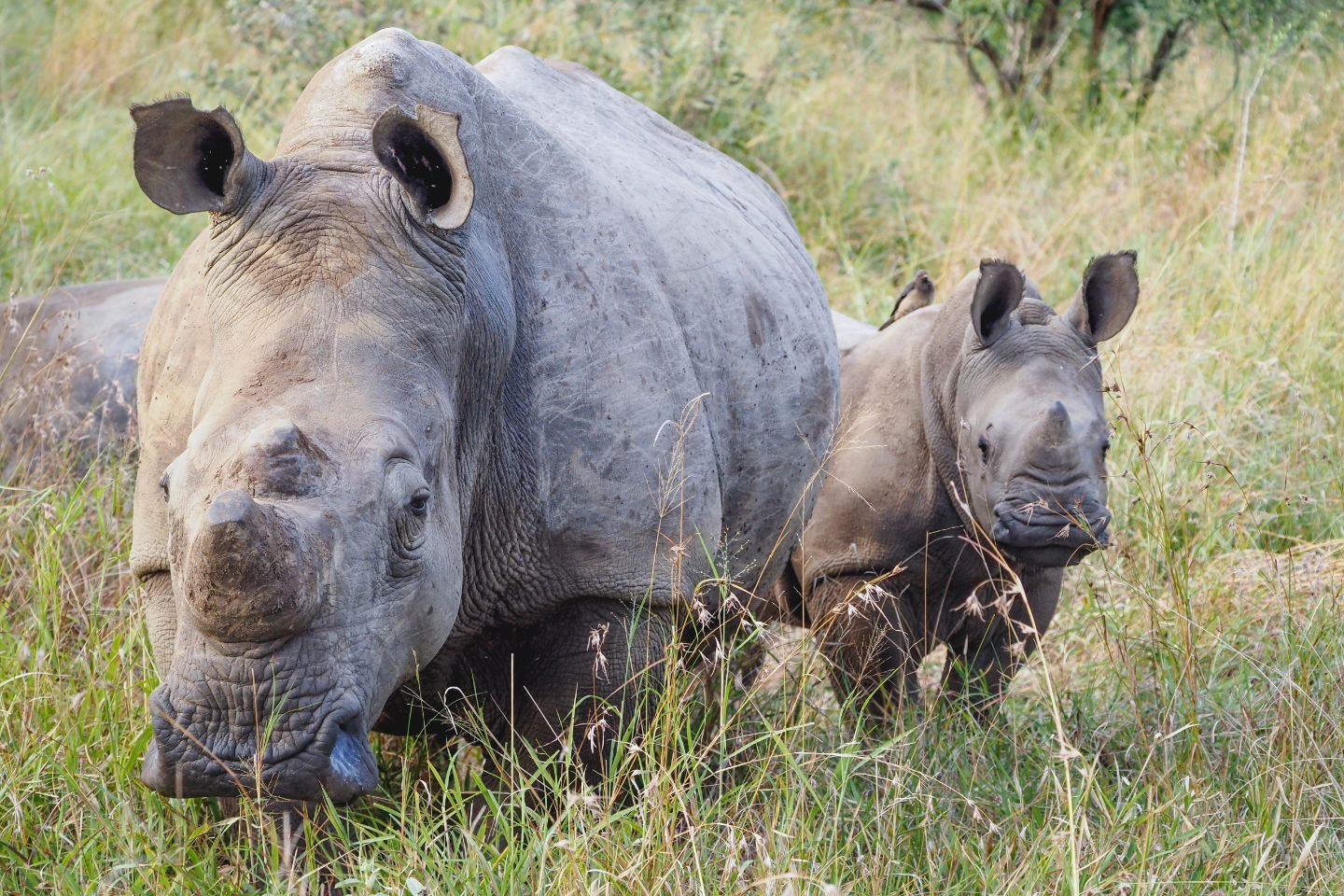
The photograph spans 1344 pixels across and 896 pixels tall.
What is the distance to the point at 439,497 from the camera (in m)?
3.29

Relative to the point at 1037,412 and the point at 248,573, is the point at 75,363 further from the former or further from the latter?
the point at 248,573

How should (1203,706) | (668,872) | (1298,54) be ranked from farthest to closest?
(1298,54)
(1203,706)
(668,872)

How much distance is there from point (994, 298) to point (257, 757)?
3208 mm

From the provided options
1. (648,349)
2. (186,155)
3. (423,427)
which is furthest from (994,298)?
(186,155)

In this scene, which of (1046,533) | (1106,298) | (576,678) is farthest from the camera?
(1106,298)

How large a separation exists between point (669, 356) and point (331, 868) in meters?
1.32

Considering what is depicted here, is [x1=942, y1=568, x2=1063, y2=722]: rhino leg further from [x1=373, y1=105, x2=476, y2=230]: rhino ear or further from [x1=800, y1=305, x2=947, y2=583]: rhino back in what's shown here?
[x1=373, y1=105, x2=476, y2=230]: rhino ear

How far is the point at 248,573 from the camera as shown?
109 inches

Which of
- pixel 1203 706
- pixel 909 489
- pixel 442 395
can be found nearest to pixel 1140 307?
pixel 909 489

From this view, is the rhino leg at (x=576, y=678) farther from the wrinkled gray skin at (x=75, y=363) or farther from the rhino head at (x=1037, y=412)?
the wrinkled gray skin at (x=75, y=363)

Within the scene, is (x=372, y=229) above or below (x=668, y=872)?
above

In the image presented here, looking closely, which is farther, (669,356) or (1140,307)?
(1140,307)

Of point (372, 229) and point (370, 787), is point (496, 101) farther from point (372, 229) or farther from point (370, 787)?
point (370, 787)

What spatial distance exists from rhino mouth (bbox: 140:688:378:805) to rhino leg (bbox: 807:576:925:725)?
2569mm
